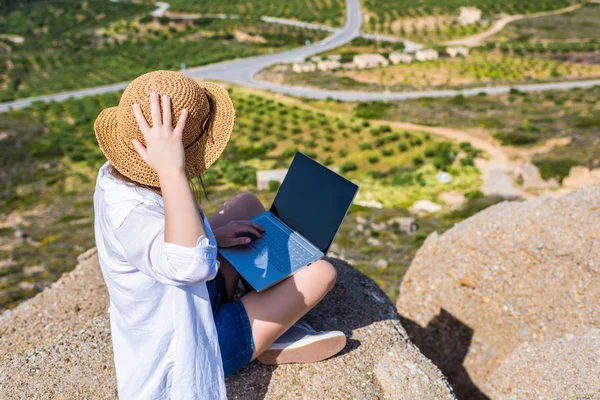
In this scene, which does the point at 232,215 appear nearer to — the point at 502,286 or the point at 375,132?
the point at 502,286

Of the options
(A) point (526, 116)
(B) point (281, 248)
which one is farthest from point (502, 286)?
(A) point (526, 116)

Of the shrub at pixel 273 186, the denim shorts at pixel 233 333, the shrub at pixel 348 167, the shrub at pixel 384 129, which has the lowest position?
the shrub at pixel 273 186

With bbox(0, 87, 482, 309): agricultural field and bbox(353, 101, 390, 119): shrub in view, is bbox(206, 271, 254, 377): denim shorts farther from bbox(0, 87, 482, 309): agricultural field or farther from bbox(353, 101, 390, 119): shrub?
bbox(353, 101, 390, 119): shrub

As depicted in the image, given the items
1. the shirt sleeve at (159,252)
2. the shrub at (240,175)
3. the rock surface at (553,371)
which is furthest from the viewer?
the shrub at (240,175)

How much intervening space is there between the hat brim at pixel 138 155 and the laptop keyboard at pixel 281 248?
1.18m

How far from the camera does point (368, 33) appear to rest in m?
63.8

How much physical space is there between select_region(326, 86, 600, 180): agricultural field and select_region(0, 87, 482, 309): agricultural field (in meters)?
2.79

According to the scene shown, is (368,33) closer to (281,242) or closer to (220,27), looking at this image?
(220,27)

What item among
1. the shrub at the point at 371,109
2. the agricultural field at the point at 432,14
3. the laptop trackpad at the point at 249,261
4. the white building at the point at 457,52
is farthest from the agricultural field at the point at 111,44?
the laptop trackpad at the point at 249,261

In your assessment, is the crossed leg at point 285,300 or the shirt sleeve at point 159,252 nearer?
the shirt sleeve at point 159,252

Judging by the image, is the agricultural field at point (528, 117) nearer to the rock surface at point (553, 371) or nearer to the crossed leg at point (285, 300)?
the rock surface at point (553, 371)

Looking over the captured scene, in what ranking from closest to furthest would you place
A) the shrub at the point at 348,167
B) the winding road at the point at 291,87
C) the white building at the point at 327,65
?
the shrub at the point at 348,167, the winding road at the point at 291,87, the white building at the point at 327,65

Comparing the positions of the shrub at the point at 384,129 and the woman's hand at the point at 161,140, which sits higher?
the woman's hand at the point at 161,140

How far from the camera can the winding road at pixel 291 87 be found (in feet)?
122
